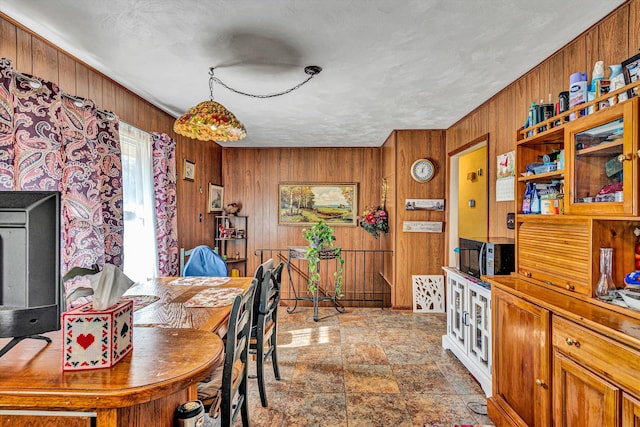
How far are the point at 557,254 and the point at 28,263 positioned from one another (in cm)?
234

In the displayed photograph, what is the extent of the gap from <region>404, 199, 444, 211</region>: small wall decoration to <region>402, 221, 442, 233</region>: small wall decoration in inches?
7.3

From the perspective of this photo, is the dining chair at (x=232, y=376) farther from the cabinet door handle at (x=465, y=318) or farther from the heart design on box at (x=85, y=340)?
the cabinet door handle at (x=465, y=318)

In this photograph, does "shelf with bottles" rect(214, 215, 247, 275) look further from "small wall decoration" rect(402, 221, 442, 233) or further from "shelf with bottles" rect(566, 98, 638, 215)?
"shelf with bottles" rect(566, 98, 638, 215)

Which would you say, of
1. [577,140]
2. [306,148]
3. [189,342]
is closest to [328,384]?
[189,342]

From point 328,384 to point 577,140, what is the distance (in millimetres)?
2315

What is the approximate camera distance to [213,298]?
7.35ft

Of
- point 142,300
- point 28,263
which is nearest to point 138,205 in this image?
point 142,300

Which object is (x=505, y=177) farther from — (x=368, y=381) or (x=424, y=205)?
(x=368, y=381)

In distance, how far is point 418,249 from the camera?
15.2 feet

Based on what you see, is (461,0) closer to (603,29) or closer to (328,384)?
(603,29)

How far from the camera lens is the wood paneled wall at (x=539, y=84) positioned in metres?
1.81

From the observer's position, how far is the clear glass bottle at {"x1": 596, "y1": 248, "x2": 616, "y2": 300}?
158cm

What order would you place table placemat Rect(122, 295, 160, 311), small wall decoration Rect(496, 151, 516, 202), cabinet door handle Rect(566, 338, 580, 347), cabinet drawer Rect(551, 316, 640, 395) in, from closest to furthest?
cabinet drawer Rect(551, 316, 640, 395) → cabinet door handle Rect(566, 338, 580, 347) → table placemat Rect(122, 295, 160, 311) → small wall decoration Rect(496, 151, 516, 202)

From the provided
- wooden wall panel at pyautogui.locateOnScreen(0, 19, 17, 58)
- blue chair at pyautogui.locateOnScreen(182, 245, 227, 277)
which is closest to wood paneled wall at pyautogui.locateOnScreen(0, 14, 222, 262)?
wooden wall panel at pyautogui.locateOnScreen(0, 19, 17, 58)
